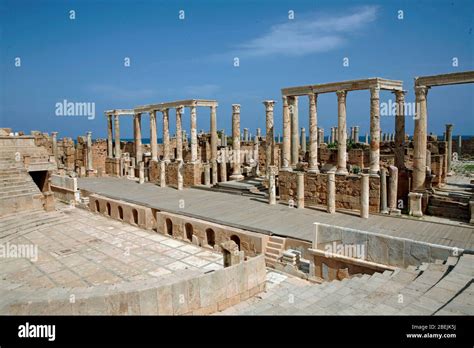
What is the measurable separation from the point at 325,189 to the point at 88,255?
9706mm

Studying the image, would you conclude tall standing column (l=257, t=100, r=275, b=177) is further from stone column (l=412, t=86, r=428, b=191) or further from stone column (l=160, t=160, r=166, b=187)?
stone column (l=412, t=86, r=428, b=191)

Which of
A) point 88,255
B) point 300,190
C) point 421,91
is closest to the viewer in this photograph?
point 88,255

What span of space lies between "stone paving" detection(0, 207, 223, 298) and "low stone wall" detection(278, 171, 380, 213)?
562 cm

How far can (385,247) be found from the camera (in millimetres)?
8633

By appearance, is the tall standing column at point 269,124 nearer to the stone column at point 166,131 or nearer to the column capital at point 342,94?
the column capital at point 342,94

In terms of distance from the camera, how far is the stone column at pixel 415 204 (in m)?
13.5

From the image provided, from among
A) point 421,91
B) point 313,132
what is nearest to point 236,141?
point 313,132

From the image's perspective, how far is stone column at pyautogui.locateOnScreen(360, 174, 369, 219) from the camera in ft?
43.2

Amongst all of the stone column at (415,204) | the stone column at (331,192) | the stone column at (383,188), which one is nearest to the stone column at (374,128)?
the stone column at (383,188)

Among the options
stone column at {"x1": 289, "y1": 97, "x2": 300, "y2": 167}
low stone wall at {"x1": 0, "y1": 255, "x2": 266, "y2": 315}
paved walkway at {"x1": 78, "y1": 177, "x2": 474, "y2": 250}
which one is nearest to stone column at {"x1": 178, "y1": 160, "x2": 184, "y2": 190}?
paved walkway at {"x1": 78, "y1": 177, "x2": 474, "y2": 250}

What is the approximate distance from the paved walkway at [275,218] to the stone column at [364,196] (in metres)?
0.30

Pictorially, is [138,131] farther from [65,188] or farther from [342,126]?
[342,126]

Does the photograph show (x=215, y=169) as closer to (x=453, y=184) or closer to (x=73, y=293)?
(x=453, y=184)

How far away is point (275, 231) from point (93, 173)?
2278cm
